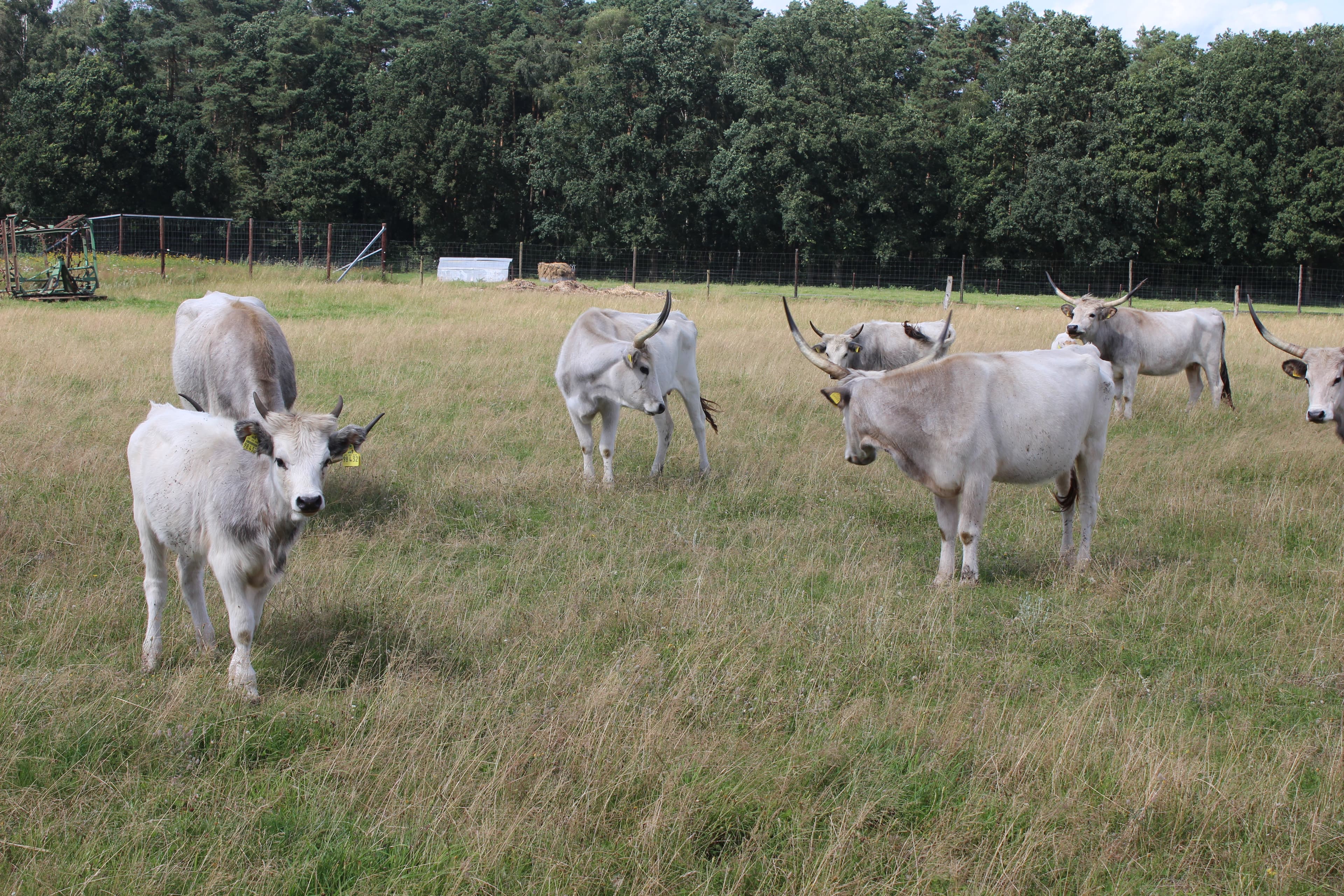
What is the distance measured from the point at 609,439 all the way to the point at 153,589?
14.7 feet

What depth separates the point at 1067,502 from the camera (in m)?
6.86

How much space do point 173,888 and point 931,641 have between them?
11.7 ft

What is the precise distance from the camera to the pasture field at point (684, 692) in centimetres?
331

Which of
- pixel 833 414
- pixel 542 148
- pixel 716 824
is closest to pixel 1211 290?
pixel 542 148

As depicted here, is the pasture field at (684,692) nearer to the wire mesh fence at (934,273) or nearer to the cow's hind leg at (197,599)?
the cow's hind leg at (197,599)

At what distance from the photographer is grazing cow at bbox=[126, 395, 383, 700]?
14.4ft

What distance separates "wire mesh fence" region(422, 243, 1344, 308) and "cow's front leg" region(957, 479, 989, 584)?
103 ft

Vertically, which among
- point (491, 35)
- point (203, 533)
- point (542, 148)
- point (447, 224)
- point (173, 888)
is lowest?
point (173, 888)

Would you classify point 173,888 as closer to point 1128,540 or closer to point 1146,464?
point 1128,540

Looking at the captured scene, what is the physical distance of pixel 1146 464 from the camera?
949cm

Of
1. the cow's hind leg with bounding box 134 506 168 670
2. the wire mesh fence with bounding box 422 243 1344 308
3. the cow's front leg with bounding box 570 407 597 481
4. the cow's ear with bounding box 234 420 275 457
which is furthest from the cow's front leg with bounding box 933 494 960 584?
the wire mesh fence with bounding box 422 243 1344 308

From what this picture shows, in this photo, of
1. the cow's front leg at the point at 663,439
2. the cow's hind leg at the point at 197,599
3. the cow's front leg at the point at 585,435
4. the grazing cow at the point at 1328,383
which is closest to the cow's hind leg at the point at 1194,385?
the grazing cow at the point at 1328,383

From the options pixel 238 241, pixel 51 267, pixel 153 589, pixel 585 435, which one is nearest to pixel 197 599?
pixel 153 589

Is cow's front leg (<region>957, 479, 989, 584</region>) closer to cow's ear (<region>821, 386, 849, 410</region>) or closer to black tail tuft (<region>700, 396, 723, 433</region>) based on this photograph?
cow's ear (<region>821, 386, 849, 410</region>)
